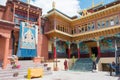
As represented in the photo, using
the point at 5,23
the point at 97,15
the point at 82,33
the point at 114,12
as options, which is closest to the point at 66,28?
the point at 82,33

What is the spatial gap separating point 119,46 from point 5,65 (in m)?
16.7

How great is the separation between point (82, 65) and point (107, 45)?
5.65 m

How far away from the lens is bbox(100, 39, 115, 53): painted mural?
2095cm

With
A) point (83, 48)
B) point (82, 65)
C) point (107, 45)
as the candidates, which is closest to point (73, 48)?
point (83, 48)

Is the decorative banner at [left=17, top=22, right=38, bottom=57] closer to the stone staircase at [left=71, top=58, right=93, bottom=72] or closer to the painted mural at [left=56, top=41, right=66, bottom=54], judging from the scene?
the painted mural at [left=56, top=41, right=66, bottom=54]

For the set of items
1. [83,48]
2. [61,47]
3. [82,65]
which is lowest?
[82,65]

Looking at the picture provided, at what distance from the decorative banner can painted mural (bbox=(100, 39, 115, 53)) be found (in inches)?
456

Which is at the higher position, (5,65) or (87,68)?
(5,65)

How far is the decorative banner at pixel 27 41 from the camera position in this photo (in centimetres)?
1638

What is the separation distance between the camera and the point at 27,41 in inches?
667

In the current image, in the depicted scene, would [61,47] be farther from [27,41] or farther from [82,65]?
[27,41]

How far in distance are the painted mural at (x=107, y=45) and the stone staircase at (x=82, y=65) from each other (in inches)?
132

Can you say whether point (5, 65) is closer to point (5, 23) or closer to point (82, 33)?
point (5, 23)

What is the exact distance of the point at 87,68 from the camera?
18.8 meters
